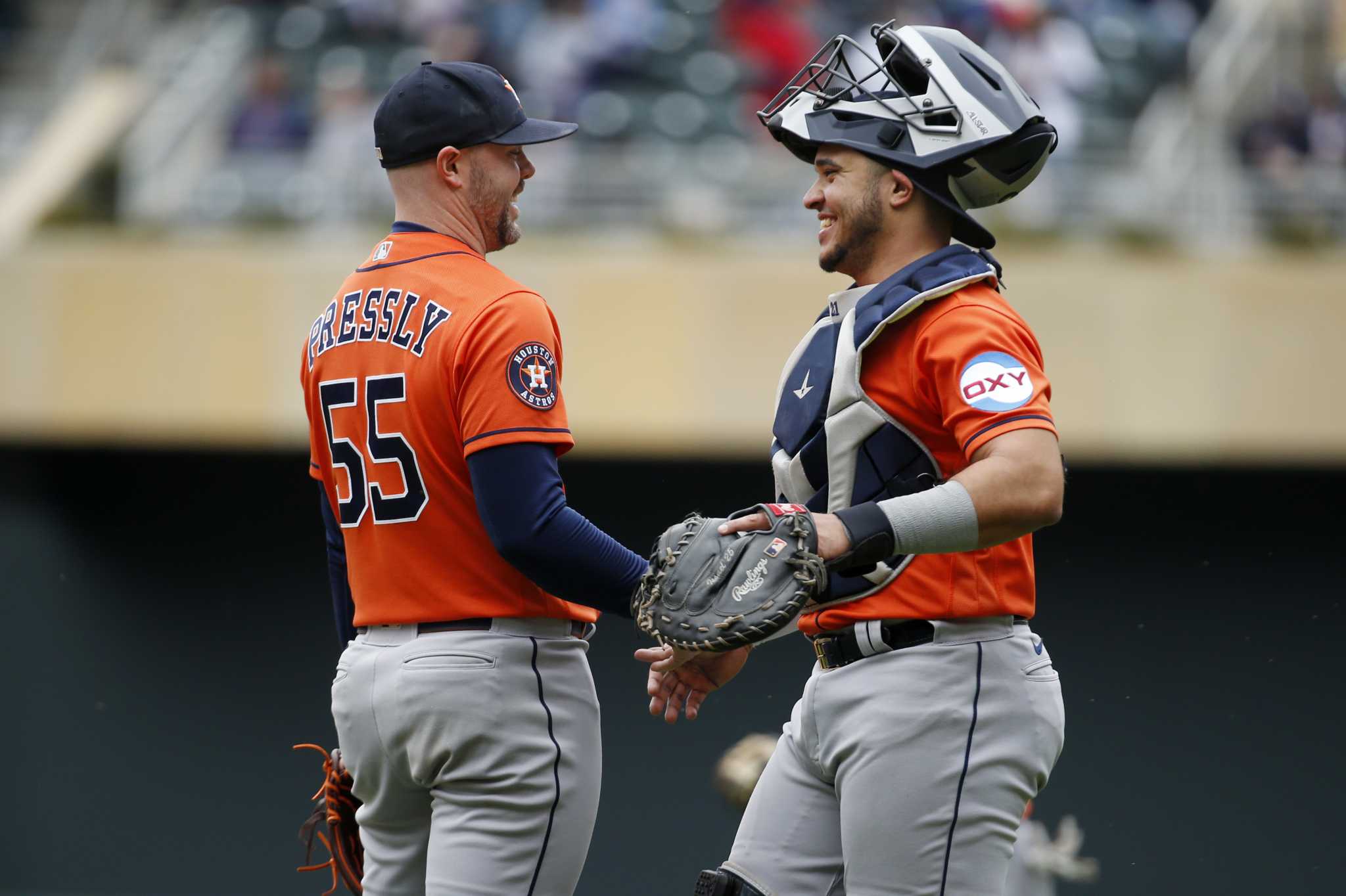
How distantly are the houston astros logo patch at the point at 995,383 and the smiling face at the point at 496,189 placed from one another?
1.11 m

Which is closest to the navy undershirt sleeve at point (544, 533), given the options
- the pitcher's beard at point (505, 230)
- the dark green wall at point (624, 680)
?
the pitcher's beard at point (505, 230)

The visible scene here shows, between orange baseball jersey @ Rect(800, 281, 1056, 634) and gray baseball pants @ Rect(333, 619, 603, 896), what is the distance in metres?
0.57

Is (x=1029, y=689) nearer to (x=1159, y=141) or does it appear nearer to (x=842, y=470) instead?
(x=842, y=470)

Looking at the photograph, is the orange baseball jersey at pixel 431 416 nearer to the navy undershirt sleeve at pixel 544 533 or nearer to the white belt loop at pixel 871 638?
the navy undershirt sleeve at pixel 544 533

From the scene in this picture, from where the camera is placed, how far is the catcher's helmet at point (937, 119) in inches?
126

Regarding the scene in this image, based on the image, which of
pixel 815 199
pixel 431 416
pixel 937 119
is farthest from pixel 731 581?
pixel 937 119

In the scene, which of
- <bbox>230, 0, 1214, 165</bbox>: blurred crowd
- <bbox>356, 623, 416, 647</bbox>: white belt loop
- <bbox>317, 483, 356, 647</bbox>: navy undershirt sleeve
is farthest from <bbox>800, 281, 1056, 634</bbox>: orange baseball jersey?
<bbox>230, 0, 1214, 165</bbox>: blurred crowd

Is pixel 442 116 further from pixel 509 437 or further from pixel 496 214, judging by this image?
pixel 509 437

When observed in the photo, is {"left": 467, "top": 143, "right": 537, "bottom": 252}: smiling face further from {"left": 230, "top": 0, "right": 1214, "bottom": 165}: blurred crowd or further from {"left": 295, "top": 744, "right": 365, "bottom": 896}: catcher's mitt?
{"left": 230, "top": 0, "right": 1214, "bottom": 165}: blurred crowd

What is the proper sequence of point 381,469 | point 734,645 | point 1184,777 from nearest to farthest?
point 734,645
point 381,469
point 1184,777

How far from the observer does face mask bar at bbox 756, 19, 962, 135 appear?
3.22 meters

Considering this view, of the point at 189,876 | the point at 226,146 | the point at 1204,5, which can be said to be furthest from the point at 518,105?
the point at 1204,5

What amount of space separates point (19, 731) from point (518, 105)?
7.91m

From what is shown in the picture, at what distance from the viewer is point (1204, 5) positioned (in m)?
12.1
